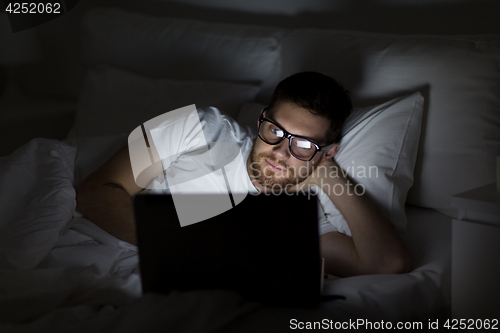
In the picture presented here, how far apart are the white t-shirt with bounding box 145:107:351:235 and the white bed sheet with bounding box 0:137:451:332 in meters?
0.27

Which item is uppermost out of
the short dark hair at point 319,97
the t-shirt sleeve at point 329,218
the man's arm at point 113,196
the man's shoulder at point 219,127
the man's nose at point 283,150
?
the short dark hair at point 319,97

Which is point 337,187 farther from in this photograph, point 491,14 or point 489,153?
point 491,14

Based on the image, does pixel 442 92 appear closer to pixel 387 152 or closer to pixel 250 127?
pixel 387 152

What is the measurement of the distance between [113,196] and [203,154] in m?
0.32

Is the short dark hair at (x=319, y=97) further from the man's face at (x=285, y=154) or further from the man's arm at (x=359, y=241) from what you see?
the man's arm at (x=359, y=241)

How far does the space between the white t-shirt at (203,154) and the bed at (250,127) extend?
0.22 m

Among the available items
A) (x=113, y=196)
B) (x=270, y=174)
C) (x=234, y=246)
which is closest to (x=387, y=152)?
(x=270, y=174)

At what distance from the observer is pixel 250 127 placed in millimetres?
1479

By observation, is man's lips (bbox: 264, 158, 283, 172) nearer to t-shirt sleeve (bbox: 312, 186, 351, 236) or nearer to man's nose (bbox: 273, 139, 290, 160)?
man's nose (bbox: 273, 139, 290, 160)

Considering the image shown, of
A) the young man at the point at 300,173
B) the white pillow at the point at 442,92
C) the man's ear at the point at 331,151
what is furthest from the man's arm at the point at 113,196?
the white pillow at the point at 442,92

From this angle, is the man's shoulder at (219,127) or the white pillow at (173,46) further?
the white pillow at (173,46)

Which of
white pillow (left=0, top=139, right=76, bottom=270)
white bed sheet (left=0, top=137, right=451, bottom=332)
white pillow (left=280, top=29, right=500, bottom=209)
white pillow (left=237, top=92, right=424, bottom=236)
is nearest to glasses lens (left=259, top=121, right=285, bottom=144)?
white pillow (left=237, top=92, right=424, bottom=236)

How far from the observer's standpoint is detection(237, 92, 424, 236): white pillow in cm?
118

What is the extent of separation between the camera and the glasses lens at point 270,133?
123 cm
